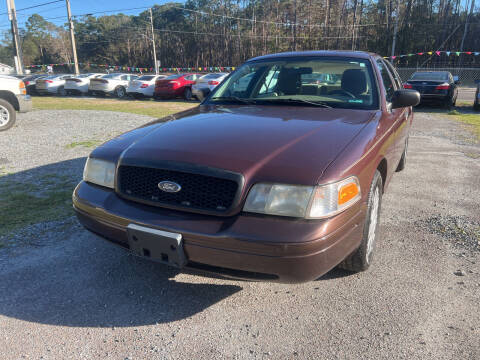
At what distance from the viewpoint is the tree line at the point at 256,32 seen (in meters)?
41.0

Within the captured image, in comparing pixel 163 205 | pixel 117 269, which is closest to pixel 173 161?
pixel 163 205

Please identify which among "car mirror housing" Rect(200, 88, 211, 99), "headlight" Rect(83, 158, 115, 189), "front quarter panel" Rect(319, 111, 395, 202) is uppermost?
"car mirror housing" Rect(200, 88, 211, 99)

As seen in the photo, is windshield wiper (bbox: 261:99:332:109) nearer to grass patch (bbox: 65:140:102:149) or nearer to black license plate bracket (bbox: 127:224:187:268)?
black license plate bracket (bbox: 127:224:187:268)

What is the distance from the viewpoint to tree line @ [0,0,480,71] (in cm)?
4100

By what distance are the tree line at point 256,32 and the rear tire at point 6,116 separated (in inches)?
1154

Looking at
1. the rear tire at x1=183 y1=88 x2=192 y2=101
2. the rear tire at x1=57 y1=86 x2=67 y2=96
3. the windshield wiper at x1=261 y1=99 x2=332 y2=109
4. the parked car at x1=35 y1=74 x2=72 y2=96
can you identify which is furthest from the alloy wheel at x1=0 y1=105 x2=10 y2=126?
the rear tire at x1=57 y1=86 x2=67 y2=96

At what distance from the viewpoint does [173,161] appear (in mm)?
2113

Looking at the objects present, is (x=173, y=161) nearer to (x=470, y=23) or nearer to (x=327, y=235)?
(x=327, y=235)

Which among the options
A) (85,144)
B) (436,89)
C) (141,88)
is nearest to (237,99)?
(85,144)

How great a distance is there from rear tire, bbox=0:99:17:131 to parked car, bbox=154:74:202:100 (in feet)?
33.1

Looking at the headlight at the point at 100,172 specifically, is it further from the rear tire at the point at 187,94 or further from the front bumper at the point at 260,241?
the rear tire at the point at 187,94

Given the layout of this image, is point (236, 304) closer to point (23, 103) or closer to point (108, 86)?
point (23, 103)

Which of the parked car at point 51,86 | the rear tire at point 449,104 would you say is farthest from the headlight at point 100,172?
the parked car at point 51,86

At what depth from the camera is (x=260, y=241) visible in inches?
72.3
